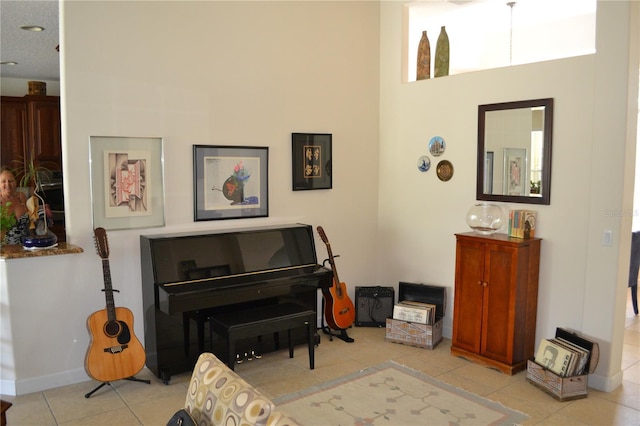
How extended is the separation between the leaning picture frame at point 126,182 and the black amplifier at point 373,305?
2.03 meters

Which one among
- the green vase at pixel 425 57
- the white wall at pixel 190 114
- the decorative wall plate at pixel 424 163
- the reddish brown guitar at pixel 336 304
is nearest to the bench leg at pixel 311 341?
the reddish brown guitar at pixel 336 304

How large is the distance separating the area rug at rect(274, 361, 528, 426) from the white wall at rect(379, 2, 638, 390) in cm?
96

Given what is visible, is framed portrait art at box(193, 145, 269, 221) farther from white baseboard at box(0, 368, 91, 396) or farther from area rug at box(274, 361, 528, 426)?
area rug at box(274, 361, 528, 426)

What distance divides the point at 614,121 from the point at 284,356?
9.79ft

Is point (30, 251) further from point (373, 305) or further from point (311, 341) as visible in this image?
point (373, 305)

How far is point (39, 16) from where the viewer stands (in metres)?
4.54

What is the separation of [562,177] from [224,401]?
10.1 ft

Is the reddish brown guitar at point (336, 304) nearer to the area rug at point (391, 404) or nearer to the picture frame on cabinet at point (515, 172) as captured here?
the area rug at point (391, 404)

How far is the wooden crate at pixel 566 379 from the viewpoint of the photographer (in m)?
3.42

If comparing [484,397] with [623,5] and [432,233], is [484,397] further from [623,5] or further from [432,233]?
[623,5]

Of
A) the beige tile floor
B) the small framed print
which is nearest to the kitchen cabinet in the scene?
the small framed print

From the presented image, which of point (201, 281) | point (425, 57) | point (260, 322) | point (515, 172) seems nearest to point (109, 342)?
point (201, 281)

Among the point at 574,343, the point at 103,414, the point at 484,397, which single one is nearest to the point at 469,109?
the point at 574,343

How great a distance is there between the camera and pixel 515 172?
13.6 ft
